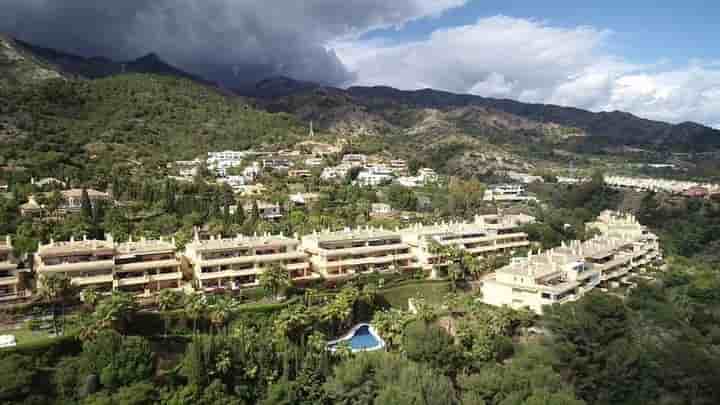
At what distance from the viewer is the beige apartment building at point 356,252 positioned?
57.9 meters

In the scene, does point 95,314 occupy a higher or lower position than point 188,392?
higher

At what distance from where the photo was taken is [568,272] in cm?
5606

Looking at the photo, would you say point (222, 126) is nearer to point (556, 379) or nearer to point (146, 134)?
point (146, 134)

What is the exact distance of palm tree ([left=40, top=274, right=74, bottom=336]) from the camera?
A: 39438mm

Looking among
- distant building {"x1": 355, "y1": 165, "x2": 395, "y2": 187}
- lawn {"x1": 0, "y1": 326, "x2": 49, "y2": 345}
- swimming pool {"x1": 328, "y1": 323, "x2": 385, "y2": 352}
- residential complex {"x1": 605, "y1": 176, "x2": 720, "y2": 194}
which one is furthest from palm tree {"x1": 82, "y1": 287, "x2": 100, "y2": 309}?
residential complex {"x1": 605, "y1": 176, "x2": 720, "y2": 194}

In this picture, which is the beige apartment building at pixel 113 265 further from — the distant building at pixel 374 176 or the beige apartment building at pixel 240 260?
the distant building at pixel 374 176

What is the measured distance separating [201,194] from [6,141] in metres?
49.6

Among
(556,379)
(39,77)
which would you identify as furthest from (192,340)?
(39,77)

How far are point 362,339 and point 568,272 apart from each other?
2603 cm

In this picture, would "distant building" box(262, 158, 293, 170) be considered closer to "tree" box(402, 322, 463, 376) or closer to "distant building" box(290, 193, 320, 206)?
"distant building" box(290, 193, 320, 206)

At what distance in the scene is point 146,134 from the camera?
132500 mm

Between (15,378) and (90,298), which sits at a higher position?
(90,298)

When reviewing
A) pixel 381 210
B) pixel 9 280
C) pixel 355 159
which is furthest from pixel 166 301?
pixel 355 159

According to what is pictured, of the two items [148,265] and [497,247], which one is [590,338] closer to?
[497,247]
